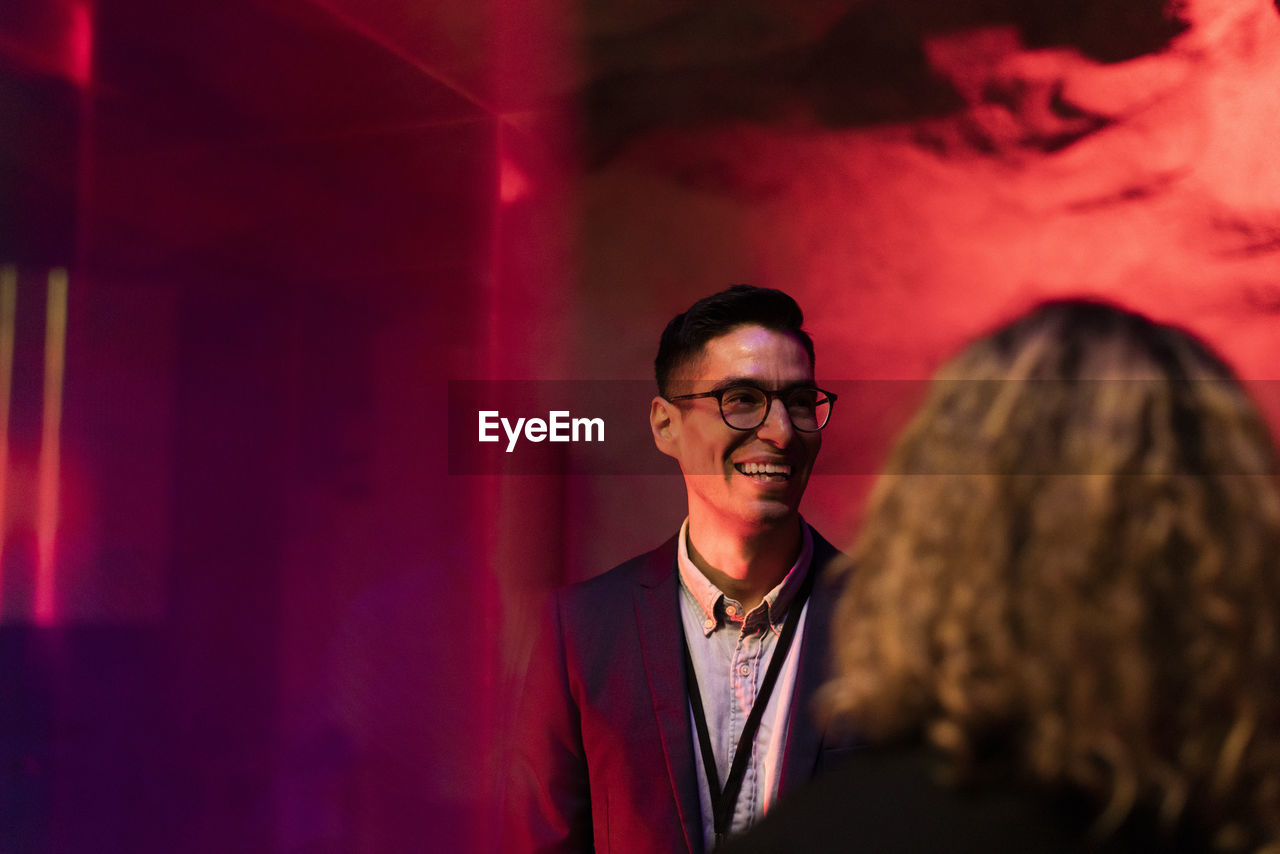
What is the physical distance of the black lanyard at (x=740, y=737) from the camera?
80.2 inches

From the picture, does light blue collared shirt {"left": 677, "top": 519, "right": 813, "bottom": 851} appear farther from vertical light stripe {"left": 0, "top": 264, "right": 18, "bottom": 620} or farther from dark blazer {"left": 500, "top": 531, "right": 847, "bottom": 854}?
vertical light stripe {"left": 0, "top": 264, "right": 18, "bottom": 620}

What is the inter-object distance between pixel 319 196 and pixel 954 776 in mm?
2402

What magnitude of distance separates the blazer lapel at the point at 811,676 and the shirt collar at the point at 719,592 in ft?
0.11

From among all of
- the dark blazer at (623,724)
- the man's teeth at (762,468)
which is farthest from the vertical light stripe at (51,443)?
the man's teeth at (762,468)

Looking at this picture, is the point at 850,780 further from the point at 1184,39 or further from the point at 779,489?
the point at 1184,39

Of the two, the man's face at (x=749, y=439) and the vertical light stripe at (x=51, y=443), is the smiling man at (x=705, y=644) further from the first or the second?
the vertical light stripe at (x=51, y=443)

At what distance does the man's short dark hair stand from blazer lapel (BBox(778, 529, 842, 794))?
1.52ft

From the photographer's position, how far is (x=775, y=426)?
222 cm

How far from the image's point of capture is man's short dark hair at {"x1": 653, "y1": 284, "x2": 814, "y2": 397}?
2.24 metres

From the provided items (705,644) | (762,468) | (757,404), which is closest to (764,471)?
(762,468)

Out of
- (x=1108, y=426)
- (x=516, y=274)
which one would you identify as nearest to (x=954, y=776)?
(x=1108, y=426)

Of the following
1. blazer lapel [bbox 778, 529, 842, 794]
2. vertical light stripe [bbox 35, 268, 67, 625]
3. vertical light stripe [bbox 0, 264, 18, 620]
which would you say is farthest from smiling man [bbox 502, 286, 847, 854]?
vertical light stripe [bbox 0, 264, 18, 620]

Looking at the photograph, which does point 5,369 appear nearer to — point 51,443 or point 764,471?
point 51,443

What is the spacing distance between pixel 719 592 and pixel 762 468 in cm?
27
